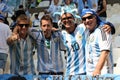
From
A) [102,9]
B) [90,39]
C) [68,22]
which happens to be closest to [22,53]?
[68,22]

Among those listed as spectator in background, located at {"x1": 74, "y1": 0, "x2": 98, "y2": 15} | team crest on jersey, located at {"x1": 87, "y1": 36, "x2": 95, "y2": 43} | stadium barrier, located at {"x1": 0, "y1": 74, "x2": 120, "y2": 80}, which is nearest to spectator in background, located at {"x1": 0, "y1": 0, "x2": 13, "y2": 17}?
spectator in background, located at {"x1": 74, "y1": 0, "x2": 98, "y2": 15}

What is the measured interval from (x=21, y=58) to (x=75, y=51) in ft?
2.46

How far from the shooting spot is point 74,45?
5.43 metres

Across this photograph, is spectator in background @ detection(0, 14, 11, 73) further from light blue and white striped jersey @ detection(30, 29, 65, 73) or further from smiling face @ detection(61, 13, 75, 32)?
smiling face @ detection(61, 13, 75, 32)

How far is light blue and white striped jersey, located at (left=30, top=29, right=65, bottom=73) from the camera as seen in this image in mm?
5371

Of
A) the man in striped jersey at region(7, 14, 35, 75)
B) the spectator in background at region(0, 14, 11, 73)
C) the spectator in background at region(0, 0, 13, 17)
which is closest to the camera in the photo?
the man in striped jersey at region(7, 14, 35, 75)

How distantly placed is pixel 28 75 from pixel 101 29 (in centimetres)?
110

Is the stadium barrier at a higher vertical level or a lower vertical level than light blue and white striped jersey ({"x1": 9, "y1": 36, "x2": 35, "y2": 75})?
lower

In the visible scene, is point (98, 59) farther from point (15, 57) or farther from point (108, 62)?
point (15, 57)

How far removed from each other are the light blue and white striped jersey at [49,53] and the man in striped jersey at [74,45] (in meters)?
0.11

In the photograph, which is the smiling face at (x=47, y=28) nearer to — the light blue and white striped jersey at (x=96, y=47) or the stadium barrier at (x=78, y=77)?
the light blue and white striped jersey at (x=96, y=47)

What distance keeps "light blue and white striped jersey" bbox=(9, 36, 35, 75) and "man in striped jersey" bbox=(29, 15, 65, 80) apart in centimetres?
13

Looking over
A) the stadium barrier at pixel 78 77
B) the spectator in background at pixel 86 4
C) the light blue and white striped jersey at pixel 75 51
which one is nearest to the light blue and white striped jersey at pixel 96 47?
the light blue and white striped jersey at pixel 75 51

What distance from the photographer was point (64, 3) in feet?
33.2
